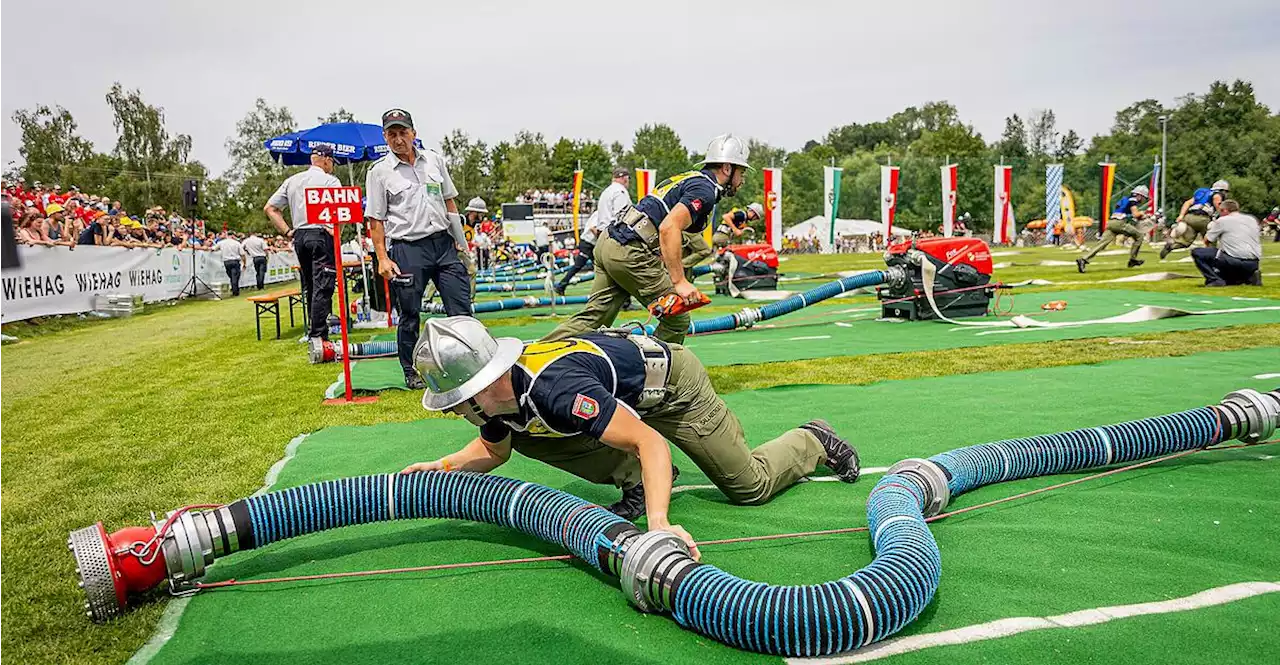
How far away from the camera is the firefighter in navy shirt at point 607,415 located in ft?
9.86

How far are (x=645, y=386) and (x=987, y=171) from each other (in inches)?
2596

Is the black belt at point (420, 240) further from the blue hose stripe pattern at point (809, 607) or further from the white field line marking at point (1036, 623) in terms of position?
the white field line marking at point (1036, 623)

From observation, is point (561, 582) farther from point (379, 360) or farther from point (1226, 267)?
point (1226, 267)

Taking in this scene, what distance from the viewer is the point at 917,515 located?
3.23 m

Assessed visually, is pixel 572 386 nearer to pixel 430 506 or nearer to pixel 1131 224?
pixel 430 506

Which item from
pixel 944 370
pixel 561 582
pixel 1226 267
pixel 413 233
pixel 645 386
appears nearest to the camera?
pixel 561 582

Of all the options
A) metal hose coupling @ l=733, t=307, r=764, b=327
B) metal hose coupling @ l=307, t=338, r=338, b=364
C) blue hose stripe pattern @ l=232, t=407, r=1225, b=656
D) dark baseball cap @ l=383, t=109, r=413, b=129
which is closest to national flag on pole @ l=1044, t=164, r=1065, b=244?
metal hose coupling @ l=733, t=307, r=764, b=327

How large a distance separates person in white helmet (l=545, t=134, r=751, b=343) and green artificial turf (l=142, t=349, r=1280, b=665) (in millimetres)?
1615

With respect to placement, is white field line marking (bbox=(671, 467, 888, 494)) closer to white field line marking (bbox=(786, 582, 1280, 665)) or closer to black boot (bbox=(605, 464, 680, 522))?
black boot (bbox=(605, 464, 680, 522))

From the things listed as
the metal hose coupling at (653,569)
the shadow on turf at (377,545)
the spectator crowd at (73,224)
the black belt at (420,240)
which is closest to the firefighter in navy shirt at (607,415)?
the metal hose coupling at (653,569)

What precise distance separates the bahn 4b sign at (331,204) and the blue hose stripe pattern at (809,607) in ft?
Result: 18.5

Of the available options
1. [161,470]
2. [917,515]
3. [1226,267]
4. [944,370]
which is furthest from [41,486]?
[1226,267]

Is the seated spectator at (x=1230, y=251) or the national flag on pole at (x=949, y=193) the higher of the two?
the national flag on pole at (x=949, y=193)

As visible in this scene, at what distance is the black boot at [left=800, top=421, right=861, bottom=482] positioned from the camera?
4266 mm
